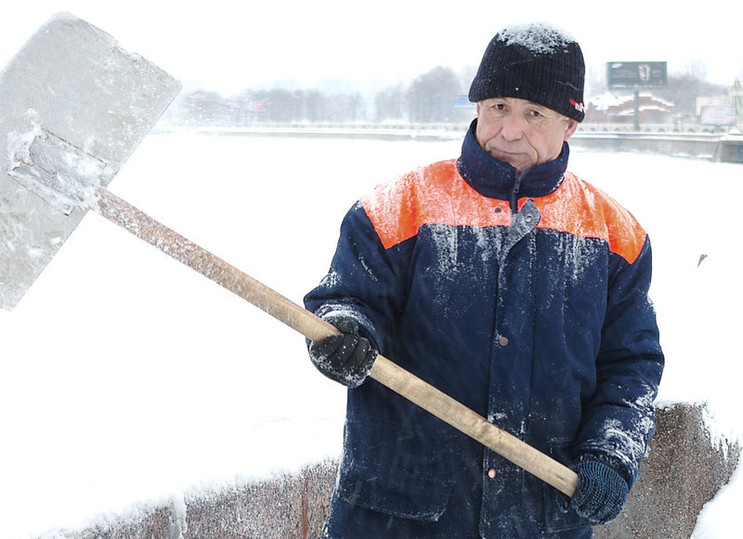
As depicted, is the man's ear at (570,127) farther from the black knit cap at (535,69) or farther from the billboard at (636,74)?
the billboard at (636,74)

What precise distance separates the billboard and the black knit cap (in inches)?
1260

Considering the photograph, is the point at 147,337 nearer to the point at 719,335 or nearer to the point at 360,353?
the point at 719,335

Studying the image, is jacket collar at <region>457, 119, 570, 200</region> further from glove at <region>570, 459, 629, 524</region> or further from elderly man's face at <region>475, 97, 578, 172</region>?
glove at <region>570, 459, 629, 524</region>

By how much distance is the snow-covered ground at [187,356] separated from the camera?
248 cm

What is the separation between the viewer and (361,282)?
1.79 meters

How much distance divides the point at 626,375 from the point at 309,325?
31.0 inches

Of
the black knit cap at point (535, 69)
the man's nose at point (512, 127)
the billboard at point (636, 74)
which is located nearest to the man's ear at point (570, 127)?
the black knit cap at point (535, 69)

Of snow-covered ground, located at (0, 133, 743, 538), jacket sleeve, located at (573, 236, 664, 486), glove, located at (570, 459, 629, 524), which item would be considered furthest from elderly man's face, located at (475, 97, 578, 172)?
snow-covered ground, located at (0, 133, 743, 538)

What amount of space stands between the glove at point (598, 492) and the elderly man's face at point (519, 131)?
2.39 ft

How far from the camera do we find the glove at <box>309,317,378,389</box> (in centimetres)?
169

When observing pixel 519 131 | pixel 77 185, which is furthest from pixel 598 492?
pixel 77 185

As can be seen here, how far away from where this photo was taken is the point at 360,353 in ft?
5.57

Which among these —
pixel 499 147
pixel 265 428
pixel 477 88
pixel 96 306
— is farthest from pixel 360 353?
pixel 96 306

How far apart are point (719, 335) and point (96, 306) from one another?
17.2ft
